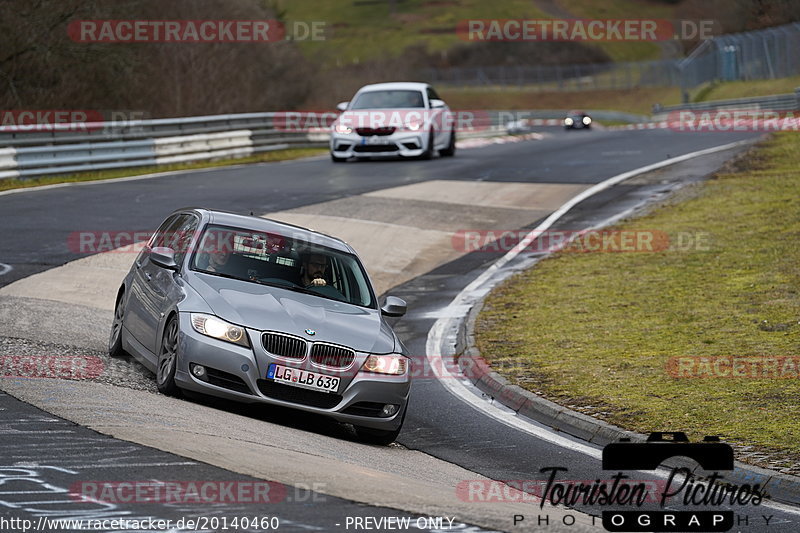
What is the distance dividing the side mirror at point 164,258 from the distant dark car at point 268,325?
0.01 m

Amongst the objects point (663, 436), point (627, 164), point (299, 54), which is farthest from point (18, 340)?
point (299, 54)

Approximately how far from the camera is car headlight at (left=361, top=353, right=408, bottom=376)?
9.45 m

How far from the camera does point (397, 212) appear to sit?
23.0 meters

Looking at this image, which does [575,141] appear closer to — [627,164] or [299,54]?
[627,164]

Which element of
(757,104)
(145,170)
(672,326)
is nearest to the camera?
(672,326)

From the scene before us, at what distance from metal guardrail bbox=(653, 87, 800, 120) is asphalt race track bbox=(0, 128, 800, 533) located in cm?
3327

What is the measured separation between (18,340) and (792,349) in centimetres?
779

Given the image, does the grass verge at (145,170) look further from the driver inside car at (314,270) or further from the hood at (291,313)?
the hood at (291,313)

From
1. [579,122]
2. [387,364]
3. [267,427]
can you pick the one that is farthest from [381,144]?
[579,122]

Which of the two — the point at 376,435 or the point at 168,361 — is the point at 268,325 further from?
the point at 376,435

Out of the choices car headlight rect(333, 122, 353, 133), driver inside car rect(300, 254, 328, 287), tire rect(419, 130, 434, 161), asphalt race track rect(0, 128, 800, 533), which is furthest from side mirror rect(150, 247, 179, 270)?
tire rect(419, 130, 434, 161)

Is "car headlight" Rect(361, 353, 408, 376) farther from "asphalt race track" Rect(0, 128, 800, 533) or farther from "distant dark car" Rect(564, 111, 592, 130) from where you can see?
"distant dark car" Rect(564, 111, 592, 130)

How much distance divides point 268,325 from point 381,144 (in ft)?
71.2

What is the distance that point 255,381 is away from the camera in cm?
905
